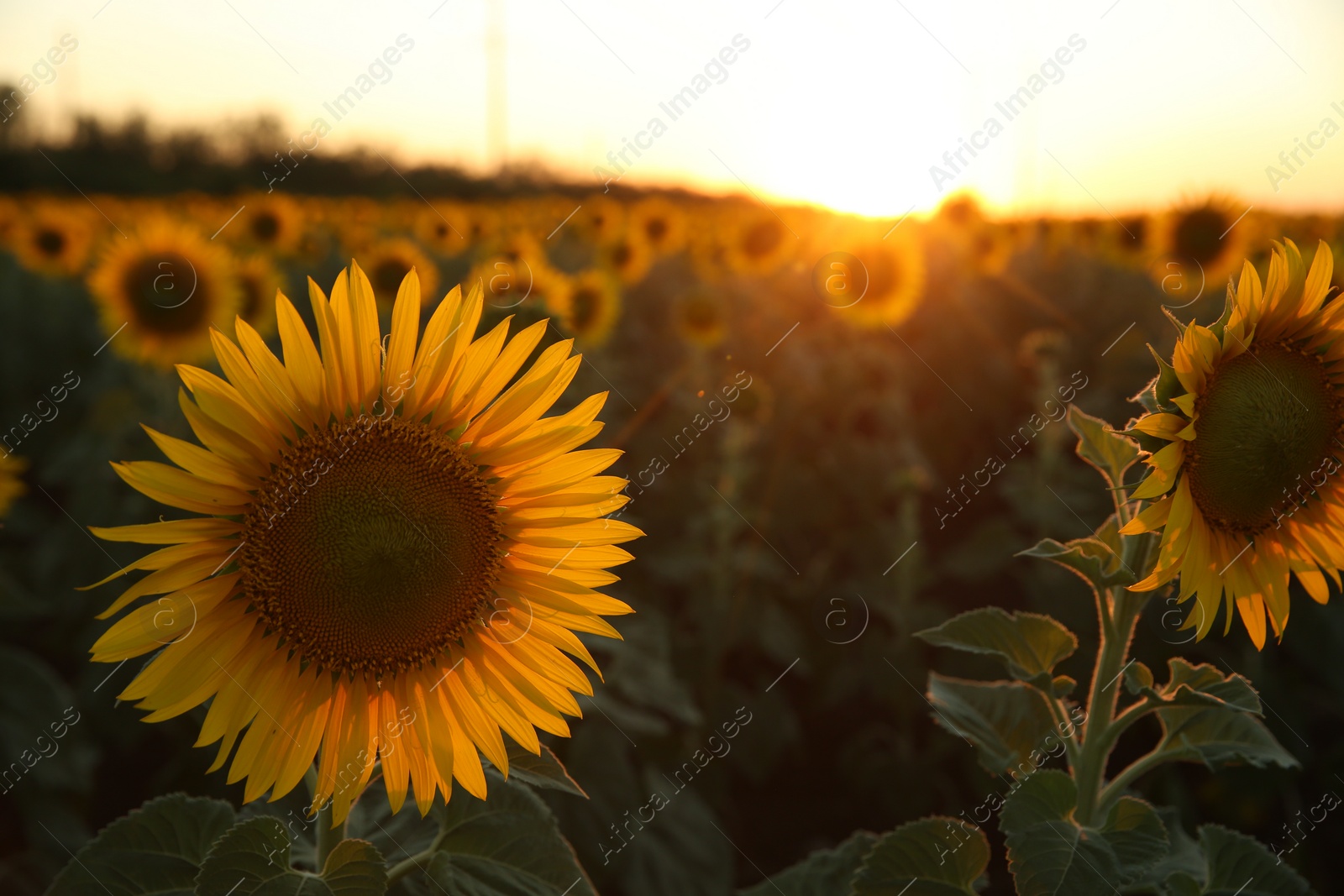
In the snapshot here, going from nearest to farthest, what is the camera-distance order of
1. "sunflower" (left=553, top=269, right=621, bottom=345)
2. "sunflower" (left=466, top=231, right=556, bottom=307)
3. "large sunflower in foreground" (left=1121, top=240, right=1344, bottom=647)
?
1. "large sunflower in foreground" (left=1121, top=240, right=1344, bottom=647)
2. "sunflower" (left=466, top=231, right=556, bottom=307)
3. "sunflower" (left=553, top=269, right=621, bottom=345)

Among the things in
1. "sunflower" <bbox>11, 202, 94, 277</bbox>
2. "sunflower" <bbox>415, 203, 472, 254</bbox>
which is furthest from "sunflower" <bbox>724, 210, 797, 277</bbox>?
"sunflower" <bbox>11, 202, 94, 277</bbox>

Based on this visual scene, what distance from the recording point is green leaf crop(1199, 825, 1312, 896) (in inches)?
62.6

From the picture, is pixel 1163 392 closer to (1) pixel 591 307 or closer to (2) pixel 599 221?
(1) pixel 591 307

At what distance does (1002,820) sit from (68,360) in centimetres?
853

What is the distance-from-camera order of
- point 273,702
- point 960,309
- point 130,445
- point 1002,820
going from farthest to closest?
point 960,309 → point 130,445 → point 273,702 → point 1002,820

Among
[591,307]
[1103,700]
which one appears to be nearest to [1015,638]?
[1103,700]

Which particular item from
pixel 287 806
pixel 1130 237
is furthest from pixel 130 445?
pixel 1130 237

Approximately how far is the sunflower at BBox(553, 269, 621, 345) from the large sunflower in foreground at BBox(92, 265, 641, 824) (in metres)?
4.13

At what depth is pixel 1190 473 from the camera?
1483 mm

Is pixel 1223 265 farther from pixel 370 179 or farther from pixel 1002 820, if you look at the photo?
pixel 370 179

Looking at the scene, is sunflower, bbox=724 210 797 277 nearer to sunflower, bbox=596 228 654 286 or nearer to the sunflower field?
the sunflower field

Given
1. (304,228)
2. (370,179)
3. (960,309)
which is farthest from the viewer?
(370,179)

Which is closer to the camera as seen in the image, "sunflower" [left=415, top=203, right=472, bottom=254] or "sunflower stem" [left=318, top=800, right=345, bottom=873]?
"sunflower stem" [left=318, top=800, right=345, bottom=873]

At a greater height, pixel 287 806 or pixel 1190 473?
pixel 287 806
